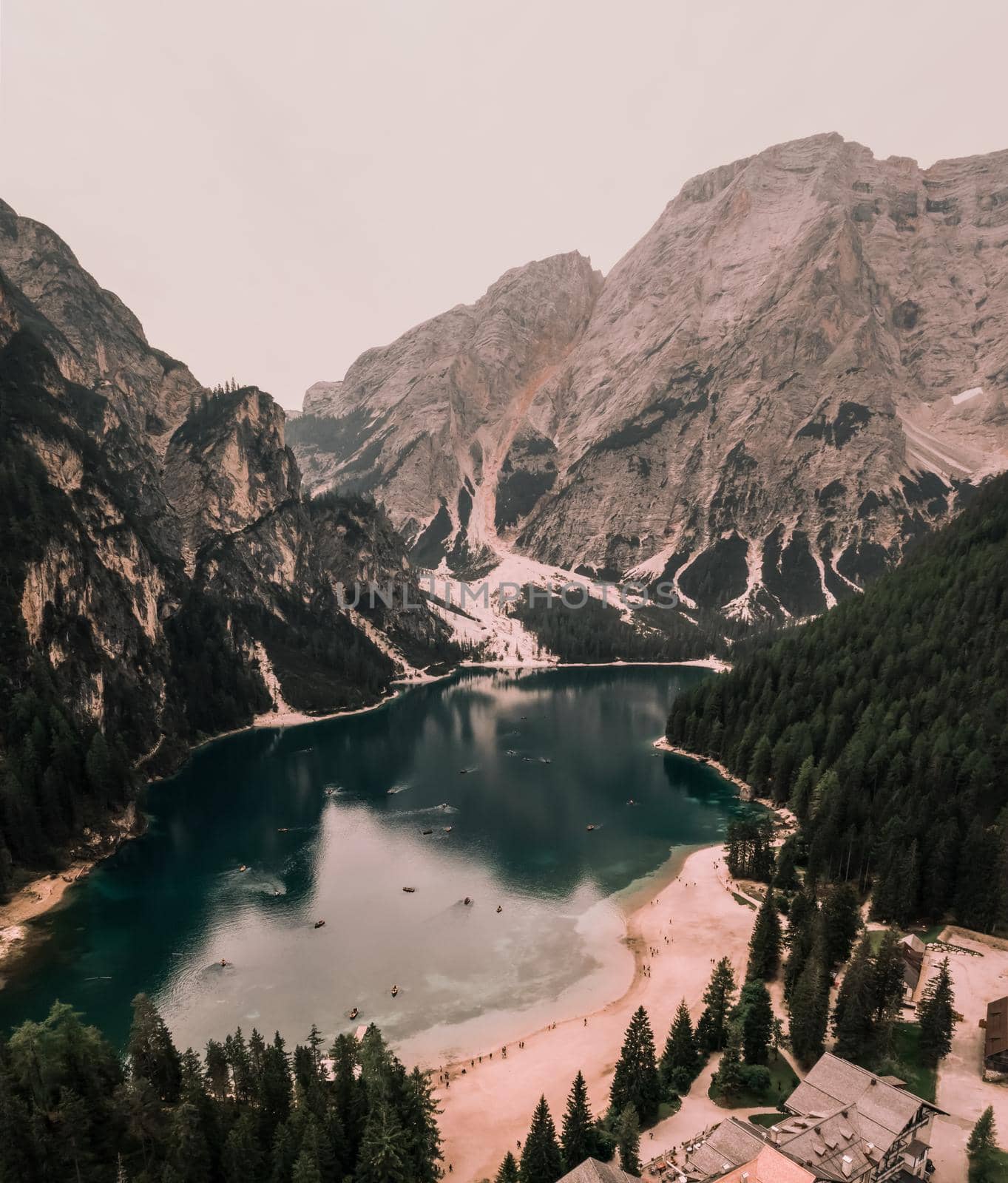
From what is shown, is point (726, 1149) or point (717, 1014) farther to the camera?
point (717, 1014)

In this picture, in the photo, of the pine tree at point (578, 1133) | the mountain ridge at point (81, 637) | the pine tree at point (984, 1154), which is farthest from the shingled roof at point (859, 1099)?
the mountain ridge at point (81, 637)

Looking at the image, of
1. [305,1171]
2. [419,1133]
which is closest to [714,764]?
[419,1133]

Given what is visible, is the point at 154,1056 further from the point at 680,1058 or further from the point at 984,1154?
the point at 984,1154

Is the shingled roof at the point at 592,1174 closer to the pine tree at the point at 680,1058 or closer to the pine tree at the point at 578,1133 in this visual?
the pine tree at the point at 578,1133

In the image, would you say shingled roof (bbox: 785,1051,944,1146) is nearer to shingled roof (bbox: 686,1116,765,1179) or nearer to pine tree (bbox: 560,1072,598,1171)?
shingled roof (bbox: 686,1116,765,1179)

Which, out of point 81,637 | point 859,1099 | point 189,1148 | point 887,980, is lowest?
point 887,980
